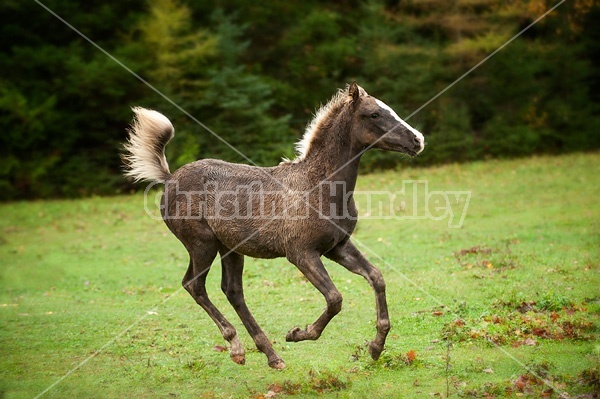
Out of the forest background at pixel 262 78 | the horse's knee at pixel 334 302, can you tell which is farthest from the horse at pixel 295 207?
the forest background at pixel 262 78

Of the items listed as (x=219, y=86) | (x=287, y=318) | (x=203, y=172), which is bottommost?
(x=287, y=318)

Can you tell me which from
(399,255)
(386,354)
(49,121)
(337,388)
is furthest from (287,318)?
(49,121)

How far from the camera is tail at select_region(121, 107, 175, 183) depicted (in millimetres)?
8328

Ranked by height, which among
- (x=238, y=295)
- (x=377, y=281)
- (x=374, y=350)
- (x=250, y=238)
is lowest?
(x=374, y=350)

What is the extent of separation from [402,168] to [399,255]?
1479 centimetres

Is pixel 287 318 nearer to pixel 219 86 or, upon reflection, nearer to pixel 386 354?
pixel 386 354

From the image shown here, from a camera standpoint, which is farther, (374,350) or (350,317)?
(350,317)

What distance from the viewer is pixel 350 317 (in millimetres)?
9383

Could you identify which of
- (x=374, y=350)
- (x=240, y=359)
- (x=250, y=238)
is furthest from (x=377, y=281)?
(x=240, y=359)

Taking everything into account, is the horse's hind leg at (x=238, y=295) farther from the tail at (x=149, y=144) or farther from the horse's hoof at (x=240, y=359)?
the tail at (x=149, y=144)

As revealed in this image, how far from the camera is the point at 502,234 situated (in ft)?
48.5

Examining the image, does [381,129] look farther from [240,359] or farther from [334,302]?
[240,359]

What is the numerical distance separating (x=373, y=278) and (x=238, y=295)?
181cm

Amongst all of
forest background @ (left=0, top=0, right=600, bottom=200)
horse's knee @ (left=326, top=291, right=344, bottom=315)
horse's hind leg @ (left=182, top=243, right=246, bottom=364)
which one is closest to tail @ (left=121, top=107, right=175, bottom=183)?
horse's hind leg @ (left=182, top=243, right=246, bottom=364)
